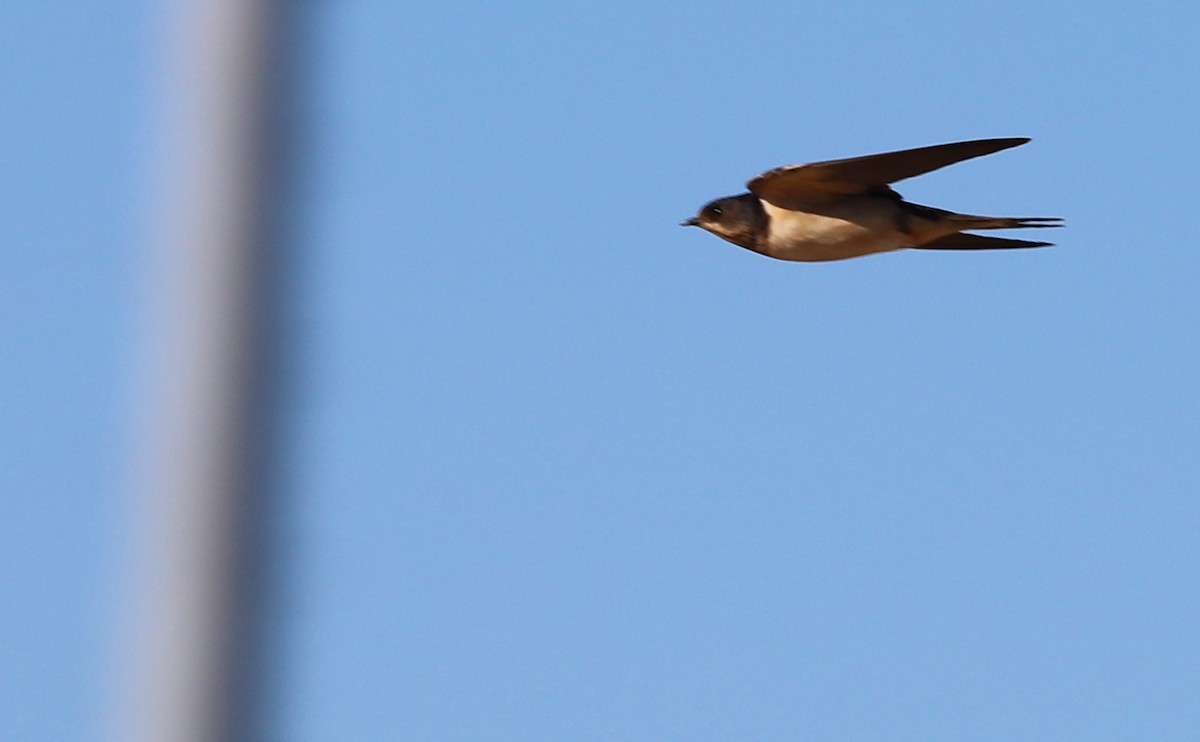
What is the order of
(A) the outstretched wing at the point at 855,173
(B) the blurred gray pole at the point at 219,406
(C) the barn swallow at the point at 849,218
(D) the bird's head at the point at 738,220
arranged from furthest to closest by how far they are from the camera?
1. (D) the bird's head at the point at 738,220
2. (C) the barn swallow at the point at 849,218
3. (A) the outstretched wing at the point at 855,173
4. (B) the blurred gray pole at the point at 219,406

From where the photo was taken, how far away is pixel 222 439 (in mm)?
2064

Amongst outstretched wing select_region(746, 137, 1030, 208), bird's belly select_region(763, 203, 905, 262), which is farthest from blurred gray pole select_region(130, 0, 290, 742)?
bird's belly select_region(763, 203, 905, 262)

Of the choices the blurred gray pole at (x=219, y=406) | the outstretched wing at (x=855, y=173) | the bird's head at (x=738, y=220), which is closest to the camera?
the blurred gray pole at (x=219, y=406)

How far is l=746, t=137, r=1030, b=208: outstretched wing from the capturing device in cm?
597

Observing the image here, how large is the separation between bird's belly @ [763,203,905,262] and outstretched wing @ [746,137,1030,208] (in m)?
0.08

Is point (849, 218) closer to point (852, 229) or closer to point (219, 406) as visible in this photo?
point (852, 229)

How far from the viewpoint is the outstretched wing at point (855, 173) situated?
19.6 ft

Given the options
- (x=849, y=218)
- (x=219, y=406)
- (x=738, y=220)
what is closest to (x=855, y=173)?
(x=849, y=218)

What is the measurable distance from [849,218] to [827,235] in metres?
0.12

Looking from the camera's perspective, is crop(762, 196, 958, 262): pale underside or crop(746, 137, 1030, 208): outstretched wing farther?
crop(762, 196, 958, 262): pale underside

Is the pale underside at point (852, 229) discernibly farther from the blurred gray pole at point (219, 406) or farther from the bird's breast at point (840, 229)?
the blurred gray pole at point (219, 406)

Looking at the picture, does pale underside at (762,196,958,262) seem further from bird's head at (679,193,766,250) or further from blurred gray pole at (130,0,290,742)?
blurred gray pole at (130,0,290,742)

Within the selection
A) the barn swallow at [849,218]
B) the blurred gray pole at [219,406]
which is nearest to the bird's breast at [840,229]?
the barn swallow at [849,218]

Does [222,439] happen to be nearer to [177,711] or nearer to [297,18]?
[177,711]
